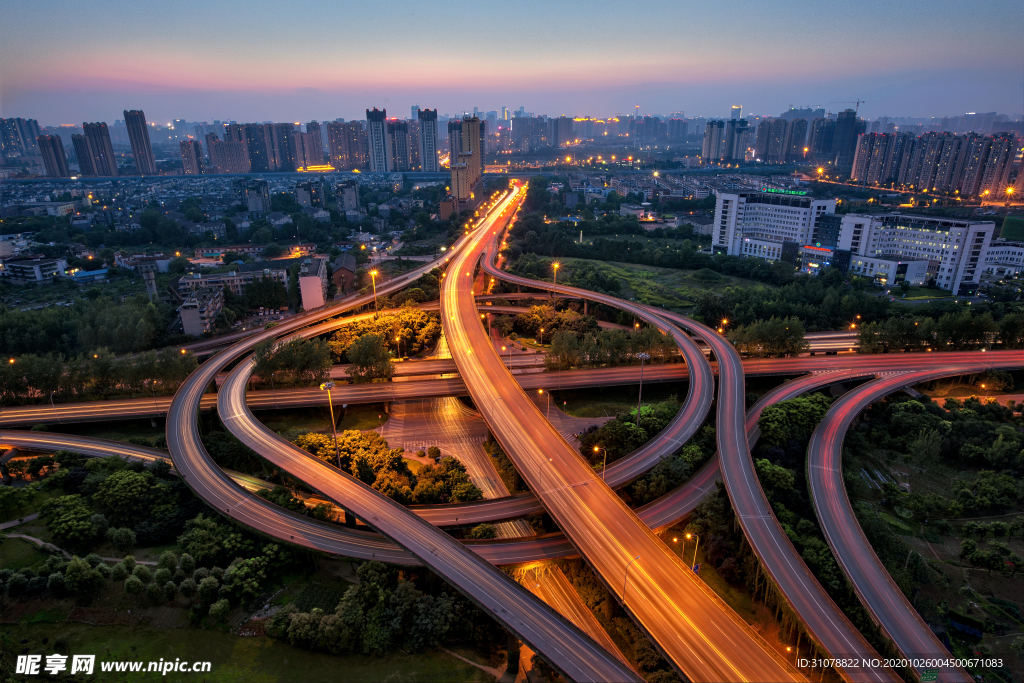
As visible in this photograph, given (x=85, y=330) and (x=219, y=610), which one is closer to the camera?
→ (x=219, y=610)

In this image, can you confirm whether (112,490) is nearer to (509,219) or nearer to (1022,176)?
(509,219)

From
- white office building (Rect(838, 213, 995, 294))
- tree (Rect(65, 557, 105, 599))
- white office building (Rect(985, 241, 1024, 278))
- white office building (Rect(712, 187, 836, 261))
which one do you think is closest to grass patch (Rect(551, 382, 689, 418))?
tree (Rect(65, 557, 105, 599))

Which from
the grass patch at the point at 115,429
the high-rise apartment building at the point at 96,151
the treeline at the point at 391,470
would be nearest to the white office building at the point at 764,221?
the treeline at the point at 391,470

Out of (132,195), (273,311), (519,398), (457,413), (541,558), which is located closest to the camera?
(541,558)

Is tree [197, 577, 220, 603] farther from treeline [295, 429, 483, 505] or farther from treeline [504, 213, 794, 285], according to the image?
treeline [504, 213, 794, 285]

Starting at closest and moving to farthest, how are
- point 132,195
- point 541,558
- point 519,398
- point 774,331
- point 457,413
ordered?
point 541,558 → point 519,398 → point 457,413 → point 774,331 → point 132,195

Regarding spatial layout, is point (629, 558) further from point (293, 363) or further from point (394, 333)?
point (394, 333)

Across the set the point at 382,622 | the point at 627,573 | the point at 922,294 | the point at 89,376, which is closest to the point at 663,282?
the point at 922,294

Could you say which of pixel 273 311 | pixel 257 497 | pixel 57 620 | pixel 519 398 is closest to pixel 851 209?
pixel 519 398
